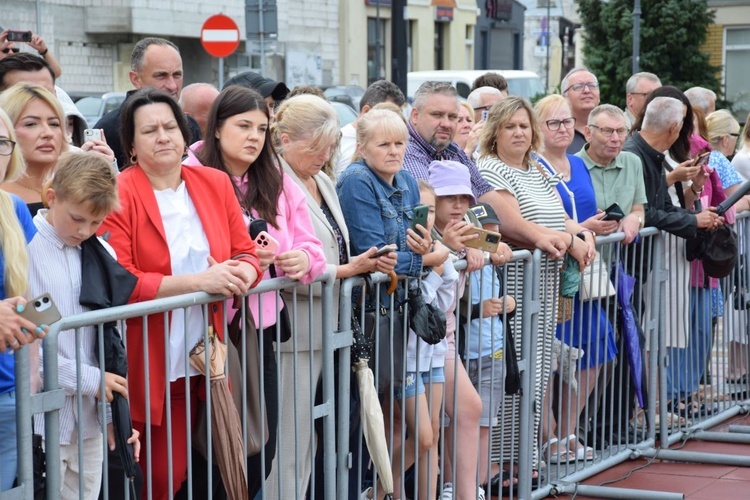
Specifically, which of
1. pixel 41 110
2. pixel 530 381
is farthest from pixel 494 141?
pixel 41 110

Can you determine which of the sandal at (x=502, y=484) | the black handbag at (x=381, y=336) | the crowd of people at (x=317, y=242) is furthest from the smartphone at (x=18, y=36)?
the sandal at (x=502, y=484)

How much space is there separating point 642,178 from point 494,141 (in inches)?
43.6

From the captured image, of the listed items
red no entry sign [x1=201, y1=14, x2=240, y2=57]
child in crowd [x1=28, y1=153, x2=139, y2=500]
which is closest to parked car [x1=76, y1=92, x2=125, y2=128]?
red no entry sign [x1=201, y1=14, x2=240, y2=57]

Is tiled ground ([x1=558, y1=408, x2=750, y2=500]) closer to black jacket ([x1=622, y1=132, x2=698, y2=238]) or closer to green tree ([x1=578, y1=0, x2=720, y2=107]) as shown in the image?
black jacket ([x1=622, y1=132, x2=698, y2=238])

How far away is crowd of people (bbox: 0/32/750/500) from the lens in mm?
3936

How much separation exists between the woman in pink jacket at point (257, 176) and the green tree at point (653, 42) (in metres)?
25.1

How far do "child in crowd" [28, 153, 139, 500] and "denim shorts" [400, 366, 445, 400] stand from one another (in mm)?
1466

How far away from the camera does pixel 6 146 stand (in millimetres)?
3955

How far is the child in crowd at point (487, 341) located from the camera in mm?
5609

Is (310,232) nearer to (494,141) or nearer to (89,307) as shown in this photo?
(89,307)

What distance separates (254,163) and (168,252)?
0.74 m

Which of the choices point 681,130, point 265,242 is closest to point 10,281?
point 265,242

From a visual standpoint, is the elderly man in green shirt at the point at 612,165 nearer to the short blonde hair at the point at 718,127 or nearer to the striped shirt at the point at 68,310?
the short blonde hair at the point at 718,127

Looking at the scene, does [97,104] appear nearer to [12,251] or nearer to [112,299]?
[112,299]
